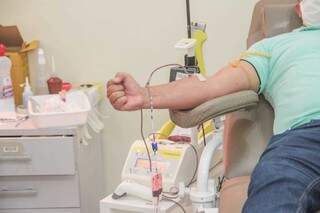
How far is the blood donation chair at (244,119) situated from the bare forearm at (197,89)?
2.0 inches

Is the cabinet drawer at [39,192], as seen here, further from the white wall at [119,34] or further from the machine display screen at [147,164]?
the white wall at [119,34]

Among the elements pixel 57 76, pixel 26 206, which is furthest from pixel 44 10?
pixel 26 206

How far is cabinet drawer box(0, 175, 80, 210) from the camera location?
2.06 m

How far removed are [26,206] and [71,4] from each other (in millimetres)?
942

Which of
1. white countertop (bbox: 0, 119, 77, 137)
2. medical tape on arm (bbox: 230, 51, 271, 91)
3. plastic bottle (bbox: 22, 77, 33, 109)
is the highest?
medical tape on arm (bbox: 230, 51, 271, 91)

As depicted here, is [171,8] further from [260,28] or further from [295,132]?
[295,132]

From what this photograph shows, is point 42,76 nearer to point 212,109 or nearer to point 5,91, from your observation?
point 5,91

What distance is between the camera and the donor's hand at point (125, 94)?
1537 millimetres

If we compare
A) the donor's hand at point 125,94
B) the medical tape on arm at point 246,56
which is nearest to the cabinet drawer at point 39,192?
the donor's hand at point 125,94

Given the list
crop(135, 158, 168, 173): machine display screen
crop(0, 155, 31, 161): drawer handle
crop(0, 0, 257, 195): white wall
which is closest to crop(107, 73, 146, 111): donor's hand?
crop(135, 158, 168, 173): machine display screen

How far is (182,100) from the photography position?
157 centimetres

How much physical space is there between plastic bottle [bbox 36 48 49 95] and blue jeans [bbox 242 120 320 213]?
125cm

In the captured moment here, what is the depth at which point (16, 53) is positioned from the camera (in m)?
2.36

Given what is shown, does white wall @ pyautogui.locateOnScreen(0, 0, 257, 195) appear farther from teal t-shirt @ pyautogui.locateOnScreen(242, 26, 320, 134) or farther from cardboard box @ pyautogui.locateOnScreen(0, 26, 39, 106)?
teal t-shirt @ pyautogui.locateOnScreen(242, 26, 320, 134)
